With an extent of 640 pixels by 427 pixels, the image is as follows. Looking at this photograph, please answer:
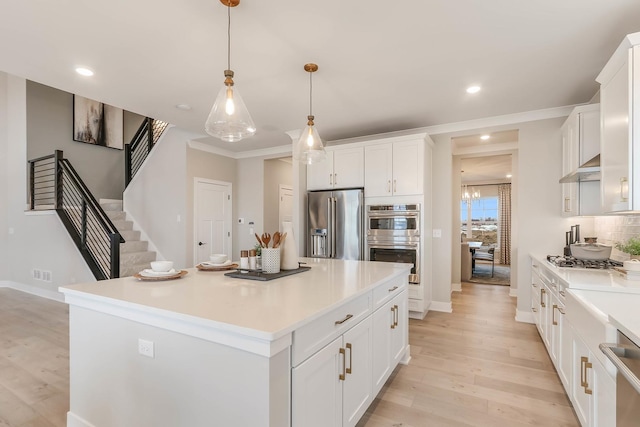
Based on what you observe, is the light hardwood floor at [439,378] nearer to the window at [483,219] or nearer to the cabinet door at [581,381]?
the cabinet door at [581,381]

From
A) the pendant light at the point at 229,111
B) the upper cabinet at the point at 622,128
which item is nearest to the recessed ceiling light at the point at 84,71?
the pendant light at the point at 229,111

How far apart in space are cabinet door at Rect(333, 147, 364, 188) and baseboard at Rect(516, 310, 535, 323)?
2563 millimetres

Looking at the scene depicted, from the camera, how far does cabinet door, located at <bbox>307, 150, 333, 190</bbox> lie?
4.61 meters

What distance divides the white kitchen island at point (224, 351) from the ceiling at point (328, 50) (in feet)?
5.64

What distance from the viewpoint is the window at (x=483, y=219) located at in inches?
389

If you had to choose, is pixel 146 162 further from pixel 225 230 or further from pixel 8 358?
pixel 8 358

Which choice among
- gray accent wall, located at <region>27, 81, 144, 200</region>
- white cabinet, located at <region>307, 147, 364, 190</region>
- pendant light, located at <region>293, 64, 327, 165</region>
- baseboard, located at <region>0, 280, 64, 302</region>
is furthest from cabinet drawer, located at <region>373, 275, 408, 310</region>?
gray accent wall, located at <region>27, 81, 144, 200</region>

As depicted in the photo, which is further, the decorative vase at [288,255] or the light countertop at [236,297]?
the decorative vase at [288,255]

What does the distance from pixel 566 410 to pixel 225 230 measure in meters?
5.11

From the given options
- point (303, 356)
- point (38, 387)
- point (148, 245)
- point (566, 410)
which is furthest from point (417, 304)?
point (148, 245)

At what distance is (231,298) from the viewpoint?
148 cm

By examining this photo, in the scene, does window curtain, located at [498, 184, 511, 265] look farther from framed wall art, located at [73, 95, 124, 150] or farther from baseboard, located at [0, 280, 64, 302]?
baseboard, located at [0, 280, 64, 302]

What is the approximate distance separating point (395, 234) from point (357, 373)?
258 centimetres

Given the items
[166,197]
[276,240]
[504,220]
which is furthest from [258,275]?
[504,220]
